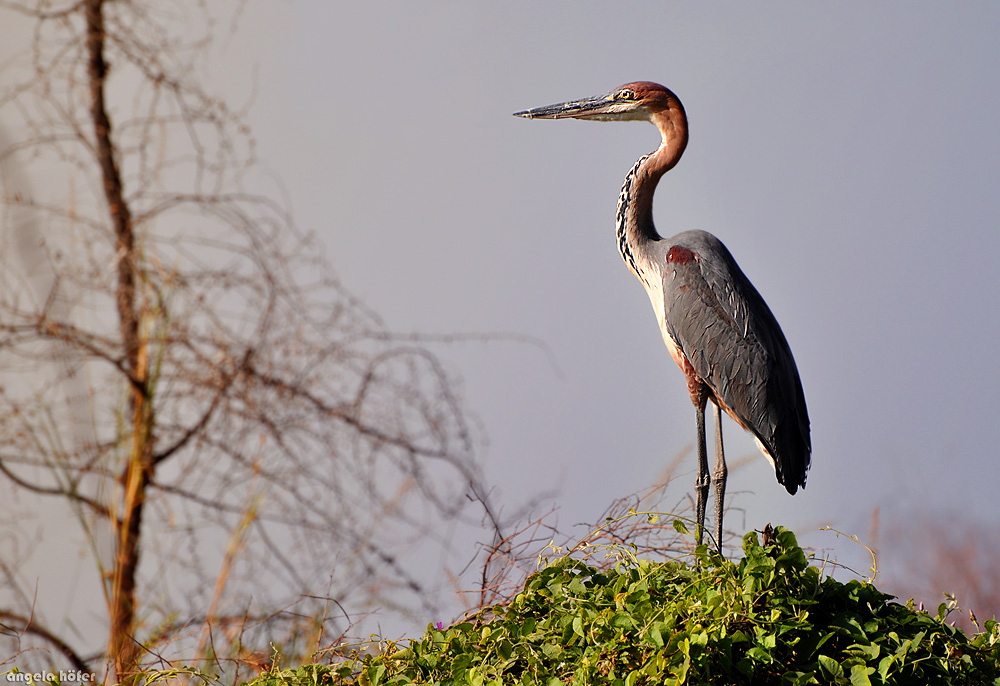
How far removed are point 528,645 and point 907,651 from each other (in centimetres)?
51

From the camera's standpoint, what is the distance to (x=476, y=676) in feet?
3.73

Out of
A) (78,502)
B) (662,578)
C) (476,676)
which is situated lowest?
(476,676)

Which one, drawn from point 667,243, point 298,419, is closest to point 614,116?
point 667,243

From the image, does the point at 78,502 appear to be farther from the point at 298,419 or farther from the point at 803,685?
the point at 803,685

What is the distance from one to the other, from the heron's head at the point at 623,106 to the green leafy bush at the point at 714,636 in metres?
0.95

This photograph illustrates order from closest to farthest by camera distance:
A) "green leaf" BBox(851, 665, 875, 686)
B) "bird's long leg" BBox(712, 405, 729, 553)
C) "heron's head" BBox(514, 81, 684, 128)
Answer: "green leaf" BBox(851, 665, 875, 686), "bird's long leg" BBox(712, 405, 729, 553), "heron's head" BBox(514, 81, 684, 128)

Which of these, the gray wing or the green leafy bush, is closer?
the green leafy bush

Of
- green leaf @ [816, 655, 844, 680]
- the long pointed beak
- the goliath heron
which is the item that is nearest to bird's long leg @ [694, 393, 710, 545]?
the goliath heron

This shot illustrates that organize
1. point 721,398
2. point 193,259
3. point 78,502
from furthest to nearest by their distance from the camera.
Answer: point 193,259 < point 78,502 < point 721,398

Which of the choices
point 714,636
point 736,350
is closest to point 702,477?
point 736,350

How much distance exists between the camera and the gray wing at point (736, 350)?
1.69 meters

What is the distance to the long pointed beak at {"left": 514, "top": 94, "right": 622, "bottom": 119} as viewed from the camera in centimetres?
185

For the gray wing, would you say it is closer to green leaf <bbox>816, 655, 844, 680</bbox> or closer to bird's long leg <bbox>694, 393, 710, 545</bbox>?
Result: bird's long leg <bbox>694, 393, 710, 545</bbox>

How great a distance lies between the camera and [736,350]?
66.5 inches
